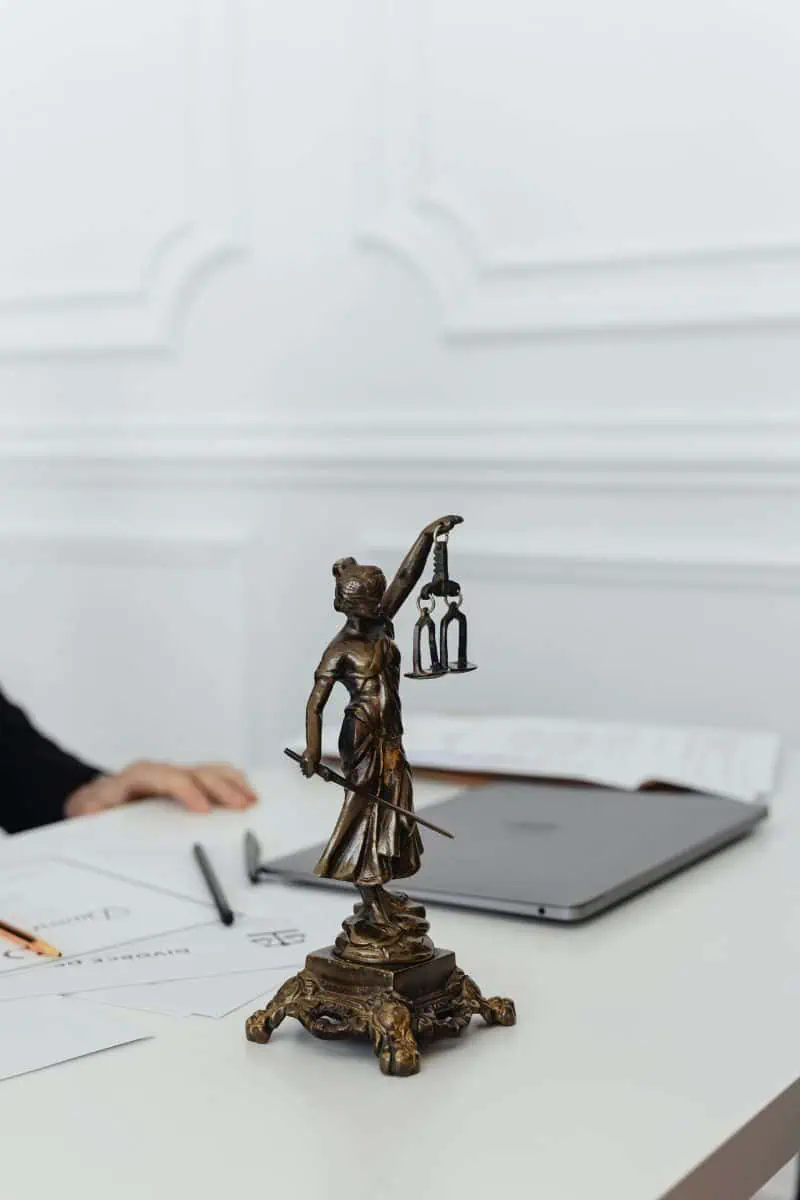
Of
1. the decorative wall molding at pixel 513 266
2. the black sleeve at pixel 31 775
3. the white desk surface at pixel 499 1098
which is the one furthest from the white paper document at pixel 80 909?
the decorative wall molding at pixel 513 266

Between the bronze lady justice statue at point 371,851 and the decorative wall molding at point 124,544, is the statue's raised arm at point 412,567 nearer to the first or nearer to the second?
the bronze lady justice statue at point 371,851

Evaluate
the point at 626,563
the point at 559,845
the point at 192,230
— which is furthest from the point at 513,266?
the point at 559,845

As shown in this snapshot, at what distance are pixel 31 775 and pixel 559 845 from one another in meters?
0.70

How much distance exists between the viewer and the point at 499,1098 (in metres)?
0.65

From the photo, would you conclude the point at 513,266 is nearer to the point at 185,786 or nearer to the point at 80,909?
the point at 185,786

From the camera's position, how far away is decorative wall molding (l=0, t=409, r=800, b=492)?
6.31ft

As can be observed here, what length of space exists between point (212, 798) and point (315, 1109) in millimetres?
672

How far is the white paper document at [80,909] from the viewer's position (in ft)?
2.91

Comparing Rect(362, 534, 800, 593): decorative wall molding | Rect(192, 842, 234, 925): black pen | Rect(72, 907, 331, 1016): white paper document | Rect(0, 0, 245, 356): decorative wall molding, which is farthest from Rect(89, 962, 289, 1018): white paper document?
Rect(0, 0, 245, 356): decorative wall molding

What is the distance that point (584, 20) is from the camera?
1.99 m

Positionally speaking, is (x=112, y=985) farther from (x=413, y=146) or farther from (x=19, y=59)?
(x=19, y=59)

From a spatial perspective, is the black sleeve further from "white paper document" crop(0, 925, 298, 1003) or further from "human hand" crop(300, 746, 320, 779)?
"human hand" crop(300, 746, 320, 779)

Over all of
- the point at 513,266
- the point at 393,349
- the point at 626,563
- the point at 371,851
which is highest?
the point at 513,266

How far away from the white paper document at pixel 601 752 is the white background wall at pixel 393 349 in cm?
47
